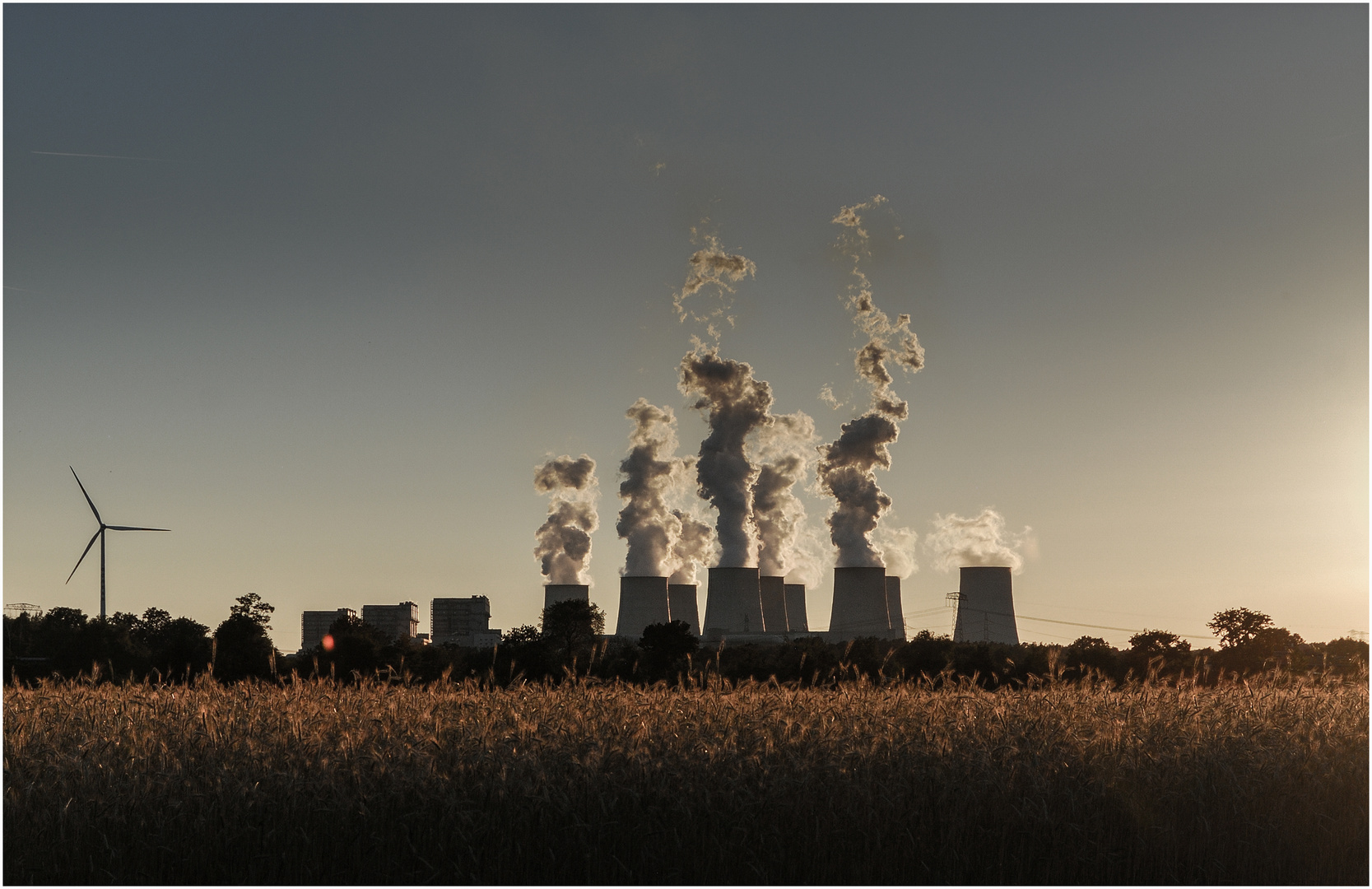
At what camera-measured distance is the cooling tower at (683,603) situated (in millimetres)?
75312

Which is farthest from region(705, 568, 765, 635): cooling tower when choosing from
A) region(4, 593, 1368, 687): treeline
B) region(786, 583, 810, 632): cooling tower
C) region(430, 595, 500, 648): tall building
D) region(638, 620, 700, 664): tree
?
region(430, 595, 500, 648): tall building

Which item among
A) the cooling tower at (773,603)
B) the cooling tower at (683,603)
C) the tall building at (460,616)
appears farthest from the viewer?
the tall building at (460,616)

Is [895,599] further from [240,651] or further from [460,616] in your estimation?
[460,616]

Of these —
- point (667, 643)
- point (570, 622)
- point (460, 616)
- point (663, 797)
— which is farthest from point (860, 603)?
point (460, 616)

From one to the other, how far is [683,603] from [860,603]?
44.4 ft

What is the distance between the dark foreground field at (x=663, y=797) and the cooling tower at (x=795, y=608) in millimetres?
81969

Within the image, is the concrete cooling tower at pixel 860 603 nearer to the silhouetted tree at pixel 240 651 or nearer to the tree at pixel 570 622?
the tree at pixel 570 622

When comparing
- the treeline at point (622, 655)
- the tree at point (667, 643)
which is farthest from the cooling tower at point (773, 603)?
the tree at point (667, 643)

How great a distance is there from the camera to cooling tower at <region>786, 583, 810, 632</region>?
307 ft

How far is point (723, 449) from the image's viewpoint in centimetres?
7200

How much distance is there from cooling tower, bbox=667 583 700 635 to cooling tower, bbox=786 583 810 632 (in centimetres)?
1832

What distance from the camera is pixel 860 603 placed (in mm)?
67188

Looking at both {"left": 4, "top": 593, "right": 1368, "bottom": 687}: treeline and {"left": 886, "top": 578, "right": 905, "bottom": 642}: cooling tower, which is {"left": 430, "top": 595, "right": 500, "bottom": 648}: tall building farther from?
{"left": 4, "top": 593, "right": 1368, "bottom": 687}: treeline

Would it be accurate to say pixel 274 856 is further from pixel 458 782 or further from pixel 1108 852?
pixel 1108 852
